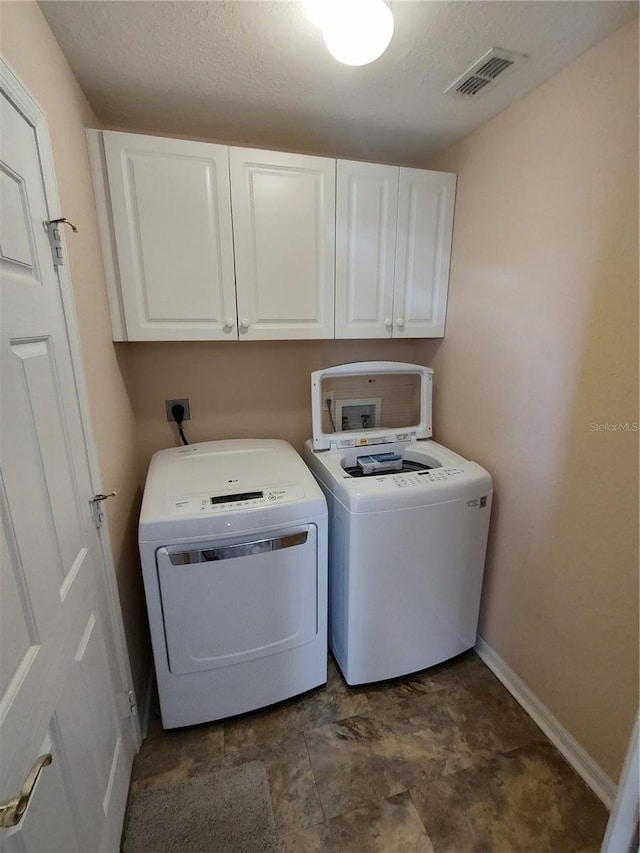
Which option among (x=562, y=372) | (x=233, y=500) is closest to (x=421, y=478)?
(x=562, y=372)

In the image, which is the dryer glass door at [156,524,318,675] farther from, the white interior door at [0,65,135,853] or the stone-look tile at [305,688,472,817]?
the stone-look tile at [305,688,472,817]

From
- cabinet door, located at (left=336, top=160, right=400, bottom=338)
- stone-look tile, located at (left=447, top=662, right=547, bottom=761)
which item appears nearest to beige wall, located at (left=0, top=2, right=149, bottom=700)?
cabinet door, located at (left=336, top=160, right=400, bottom=338)

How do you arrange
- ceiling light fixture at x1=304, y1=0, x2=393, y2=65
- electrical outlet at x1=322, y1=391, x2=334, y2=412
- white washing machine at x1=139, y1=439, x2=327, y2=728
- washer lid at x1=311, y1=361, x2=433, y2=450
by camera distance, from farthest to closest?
electrical outlet at x1=322, y1=391, x2=334, y2=412
washer lid at x1=311, y1=361, x2=433, y2=450
white washing machine at x1=139, y1=439, x2=327, y2=728
ceiling light fixture at x1=304, y1=0, x2=393, y2=65

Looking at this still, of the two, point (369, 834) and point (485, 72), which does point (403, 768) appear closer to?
point (369, 834)

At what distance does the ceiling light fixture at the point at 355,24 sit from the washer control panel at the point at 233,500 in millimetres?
1238

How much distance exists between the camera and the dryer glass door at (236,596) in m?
1.24

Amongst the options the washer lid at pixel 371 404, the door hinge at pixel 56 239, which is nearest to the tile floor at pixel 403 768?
the washer lid at pixel 371 404

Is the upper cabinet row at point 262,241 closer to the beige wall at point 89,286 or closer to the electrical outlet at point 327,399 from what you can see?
the beige wall at point 89,286

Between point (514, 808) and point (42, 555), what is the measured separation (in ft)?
5.17

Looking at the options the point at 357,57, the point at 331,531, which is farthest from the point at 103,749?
the point at 357,57

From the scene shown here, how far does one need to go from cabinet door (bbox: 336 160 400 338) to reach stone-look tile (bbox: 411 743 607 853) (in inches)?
66.7

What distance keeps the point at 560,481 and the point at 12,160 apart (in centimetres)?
169

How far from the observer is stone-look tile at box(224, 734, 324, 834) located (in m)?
1.18

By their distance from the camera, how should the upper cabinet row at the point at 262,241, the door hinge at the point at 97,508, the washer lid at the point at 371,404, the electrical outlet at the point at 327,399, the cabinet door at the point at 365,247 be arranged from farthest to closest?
the electrical outlet at the point at 327,399 → the washer lid at the point at 371,404 → the cabinet door at the point at 365,247 → the upper cabinet row at the point at 262,241 → the door hinge at the point at 97,508
